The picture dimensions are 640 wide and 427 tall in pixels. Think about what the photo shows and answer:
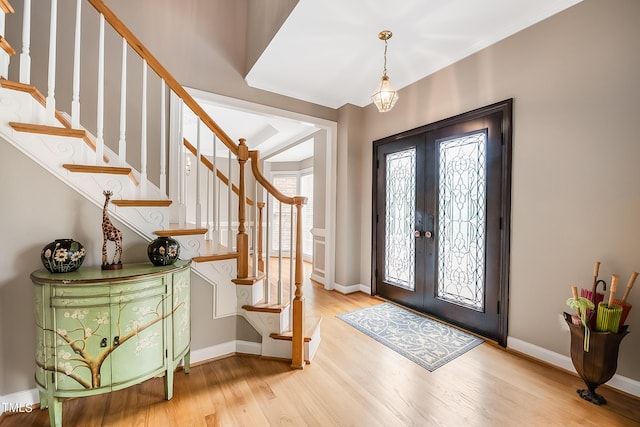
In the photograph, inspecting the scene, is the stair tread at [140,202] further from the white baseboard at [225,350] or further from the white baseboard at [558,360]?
the white baseboard at [558,360]

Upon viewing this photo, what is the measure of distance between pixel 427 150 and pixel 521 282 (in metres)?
1.60

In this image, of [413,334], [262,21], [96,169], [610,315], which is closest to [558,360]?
[610,315]

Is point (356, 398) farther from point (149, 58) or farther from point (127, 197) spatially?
point (149, 58)

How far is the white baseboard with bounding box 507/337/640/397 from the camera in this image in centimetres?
169

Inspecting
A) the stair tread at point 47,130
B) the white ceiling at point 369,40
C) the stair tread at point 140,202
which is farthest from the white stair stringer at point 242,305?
the white ceiling at point 369,40

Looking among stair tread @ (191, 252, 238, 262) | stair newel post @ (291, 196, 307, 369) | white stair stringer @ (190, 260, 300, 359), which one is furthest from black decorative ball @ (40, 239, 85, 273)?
stair newel post @ (291, 196, 307, 369)

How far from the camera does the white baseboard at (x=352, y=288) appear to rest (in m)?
3.79

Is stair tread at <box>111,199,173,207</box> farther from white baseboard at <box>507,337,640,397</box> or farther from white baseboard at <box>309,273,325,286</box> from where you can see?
white baseboard at <box>507,337,640,397</box>

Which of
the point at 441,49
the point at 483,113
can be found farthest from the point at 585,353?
the point at 441,49

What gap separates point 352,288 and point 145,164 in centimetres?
303

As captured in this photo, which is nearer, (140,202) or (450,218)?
(140,202)

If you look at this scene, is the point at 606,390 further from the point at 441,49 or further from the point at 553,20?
the point at 441,49

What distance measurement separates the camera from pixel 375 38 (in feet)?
7.73

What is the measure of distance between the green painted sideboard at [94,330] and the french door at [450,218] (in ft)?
8.65
